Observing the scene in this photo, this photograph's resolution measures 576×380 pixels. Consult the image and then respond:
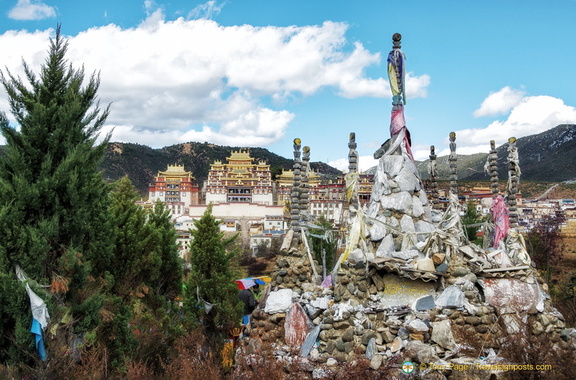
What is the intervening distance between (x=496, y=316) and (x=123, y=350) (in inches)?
275

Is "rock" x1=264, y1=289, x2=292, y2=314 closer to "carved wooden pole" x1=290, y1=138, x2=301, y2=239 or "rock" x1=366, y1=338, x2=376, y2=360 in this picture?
"carved wooden pole" x1=290, y1=138, x2=301, y2=239

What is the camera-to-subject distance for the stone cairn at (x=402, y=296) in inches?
262

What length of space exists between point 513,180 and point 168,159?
9541cm

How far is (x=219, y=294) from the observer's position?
39.4 ft

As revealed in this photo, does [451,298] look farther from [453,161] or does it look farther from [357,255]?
[453,161]

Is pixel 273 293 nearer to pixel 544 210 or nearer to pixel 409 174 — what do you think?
pixel 409 174

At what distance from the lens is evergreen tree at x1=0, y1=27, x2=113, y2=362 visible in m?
6.48

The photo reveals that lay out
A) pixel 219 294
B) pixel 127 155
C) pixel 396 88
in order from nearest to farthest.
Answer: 1. pixel 396 88
2. pixel 219 294
3. pixel 127 155

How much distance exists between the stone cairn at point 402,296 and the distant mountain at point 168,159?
66.4m

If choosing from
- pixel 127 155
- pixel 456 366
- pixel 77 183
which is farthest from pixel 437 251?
pixel 127 155

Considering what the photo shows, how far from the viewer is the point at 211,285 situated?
12172 millimetres

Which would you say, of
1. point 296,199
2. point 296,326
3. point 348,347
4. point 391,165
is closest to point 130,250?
point 296,199

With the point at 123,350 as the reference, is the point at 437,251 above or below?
above

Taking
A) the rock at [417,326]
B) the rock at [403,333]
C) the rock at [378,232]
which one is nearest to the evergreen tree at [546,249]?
the rock at [378,232]
